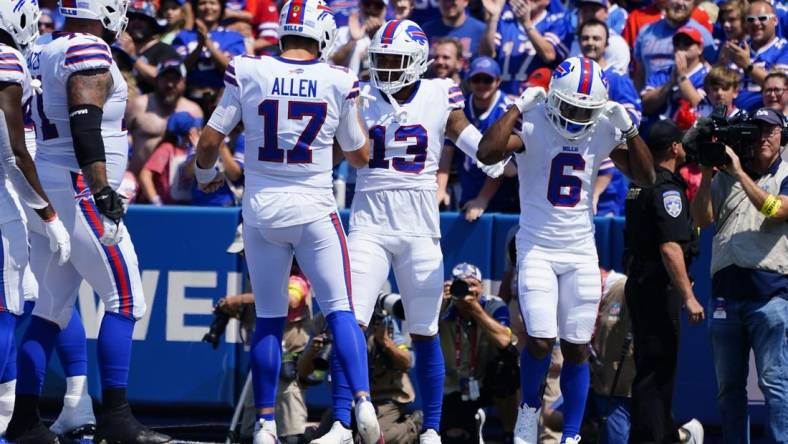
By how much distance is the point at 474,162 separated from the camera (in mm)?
8727

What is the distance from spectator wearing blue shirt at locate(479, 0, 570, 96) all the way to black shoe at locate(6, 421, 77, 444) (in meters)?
4.71

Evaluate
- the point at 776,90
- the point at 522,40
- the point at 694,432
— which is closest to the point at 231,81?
the point at 694,432

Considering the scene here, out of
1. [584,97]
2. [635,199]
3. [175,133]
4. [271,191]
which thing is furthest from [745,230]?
[175,133]

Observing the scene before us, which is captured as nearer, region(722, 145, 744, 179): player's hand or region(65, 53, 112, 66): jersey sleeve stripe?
region(65, 53, 112, 66): jersey sleeve stripe

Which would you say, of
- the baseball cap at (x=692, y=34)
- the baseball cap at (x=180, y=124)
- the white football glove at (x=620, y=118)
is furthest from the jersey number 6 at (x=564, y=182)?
the baseball cap at (x=180, y=124)

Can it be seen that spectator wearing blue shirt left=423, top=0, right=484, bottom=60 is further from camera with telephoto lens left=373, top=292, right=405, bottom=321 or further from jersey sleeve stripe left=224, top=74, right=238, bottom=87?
jersey sleeve stripe left=224, top=74, right=238, bottom=87

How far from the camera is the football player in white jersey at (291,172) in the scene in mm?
6219

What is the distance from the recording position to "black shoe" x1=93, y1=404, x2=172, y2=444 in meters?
6.23

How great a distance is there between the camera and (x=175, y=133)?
380 inches

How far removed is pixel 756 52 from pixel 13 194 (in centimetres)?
556

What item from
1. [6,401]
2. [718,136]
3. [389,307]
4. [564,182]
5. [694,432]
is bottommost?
[694,432]

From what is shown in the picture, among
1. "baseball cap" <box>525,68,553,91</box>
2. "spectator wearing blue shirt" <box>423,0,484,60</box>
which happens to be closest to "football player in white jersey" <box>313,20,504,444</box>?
"baseball cap" <box>525,68,553,91</box>

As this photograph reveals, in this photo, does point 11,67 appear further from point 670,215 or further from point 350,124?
point 670,215

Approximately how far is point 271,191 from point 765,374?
2821mm
